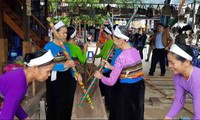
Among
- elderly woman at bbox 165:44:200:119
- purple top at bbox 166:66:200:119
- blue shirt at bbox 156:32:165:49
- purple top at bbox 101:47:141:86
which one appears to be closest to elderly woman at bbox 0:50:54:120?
purple top at bbox 101:47:141:86

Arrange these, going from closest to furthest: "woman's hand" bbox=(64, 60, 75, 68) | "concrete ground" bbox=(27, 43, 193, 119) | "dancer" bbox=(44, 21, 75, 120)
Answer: "woman's hand" bbox=(64, 60, 75, 68) → "dancer" bbox=(44, 21, 75, 120) → "concrete ground" bbox=(27, 43, 193, 119)

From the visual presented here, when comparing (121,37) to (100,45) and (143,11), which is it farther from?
(143,11)

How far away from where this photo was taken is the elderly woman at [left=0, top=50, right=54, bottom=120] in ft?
5.50

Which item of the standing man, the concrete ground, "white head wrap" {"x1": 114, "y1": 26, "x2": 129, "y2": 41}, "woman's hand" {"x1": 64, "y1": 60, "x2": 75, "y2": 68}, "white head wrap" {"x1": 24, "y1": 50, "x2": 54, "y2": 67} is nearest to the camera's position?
"white head wrap" {"x1": 24, "y1": 50, "x2": 54, "y2": 67}

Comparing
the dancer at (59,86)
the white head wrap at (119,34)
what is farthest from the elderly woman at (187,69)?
the dancer at (59,86)

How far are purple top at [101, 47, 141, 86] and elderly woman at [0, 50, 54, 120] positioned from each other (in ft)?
2.93

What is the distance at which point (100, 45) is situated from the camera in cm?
519

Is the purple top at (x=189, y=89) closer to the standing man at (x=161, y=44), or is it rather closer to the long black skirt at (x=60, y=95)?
the long black skirt at (x=60, y=95)

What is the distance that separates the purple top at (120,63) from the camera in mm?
2625

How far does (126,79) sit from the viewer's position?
281cm

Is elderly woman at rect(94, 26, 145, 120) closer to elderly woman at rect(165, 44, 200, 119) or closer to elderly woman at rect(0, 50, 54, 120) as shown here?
elderly woman at rect(165, 44, 200, 119)

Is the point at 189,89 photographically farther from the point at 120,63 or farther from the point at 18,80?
the point at 18,80

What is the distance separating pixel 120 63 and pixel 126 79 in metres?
0.27

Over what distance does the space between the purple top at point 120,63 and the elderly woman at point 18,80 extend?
2.93ft
